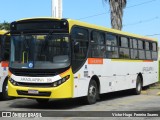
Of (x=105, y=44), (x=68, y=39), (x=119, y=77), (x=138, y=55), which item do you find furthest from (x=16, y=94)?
(x=138, y=55)

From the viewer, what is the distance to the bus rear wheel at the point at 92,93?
15898 millimetres

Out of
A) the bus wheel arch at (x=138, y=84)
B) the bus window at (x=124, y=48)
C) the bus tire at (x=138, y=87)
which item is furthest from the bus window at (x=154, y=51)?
the bus window at (x=124, y=48)

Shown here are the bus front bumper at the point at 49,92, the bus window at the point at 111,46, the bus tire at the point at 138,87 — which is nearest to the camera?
the bus front bumper at the point at 49,92

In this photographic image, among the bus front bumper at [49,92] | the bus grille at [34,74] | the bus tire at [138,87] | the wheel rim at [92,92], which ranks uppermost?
the bus grille at [34,74]

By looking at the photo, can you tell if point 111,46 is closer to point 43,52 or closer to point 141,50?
point 141,50

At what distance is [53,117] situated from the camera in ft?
41.0

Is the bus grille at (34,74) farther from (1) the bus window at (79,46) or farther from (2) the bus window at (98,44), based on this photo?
(2) the bus window at (98,44)

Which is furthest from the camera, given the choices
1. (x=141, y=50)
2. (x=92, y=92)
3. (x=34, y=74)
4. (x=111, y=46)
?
(x=141, y=50)

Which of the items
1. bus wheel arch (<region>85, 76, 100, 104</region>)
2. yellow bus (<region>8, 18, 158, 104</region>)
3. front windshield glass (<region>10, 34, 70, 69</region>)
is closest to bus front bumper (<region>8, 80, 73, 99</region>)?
yellow bus (<region>8, 18, 158, 104</region>)

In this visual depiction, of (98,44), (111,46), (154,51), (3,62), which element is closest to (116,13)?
(154,51)

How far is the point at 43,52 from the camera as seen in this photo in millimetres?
14438

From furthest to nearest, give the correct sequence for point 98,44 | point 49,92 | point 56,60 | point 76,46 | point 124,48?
point 124,48, point 98,44, point 76,46, point 56,60, point 49,92

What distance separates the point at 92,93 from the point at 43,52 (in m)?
2.85

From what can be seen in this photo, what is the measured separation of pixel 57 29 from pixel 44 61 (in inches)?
46.1
